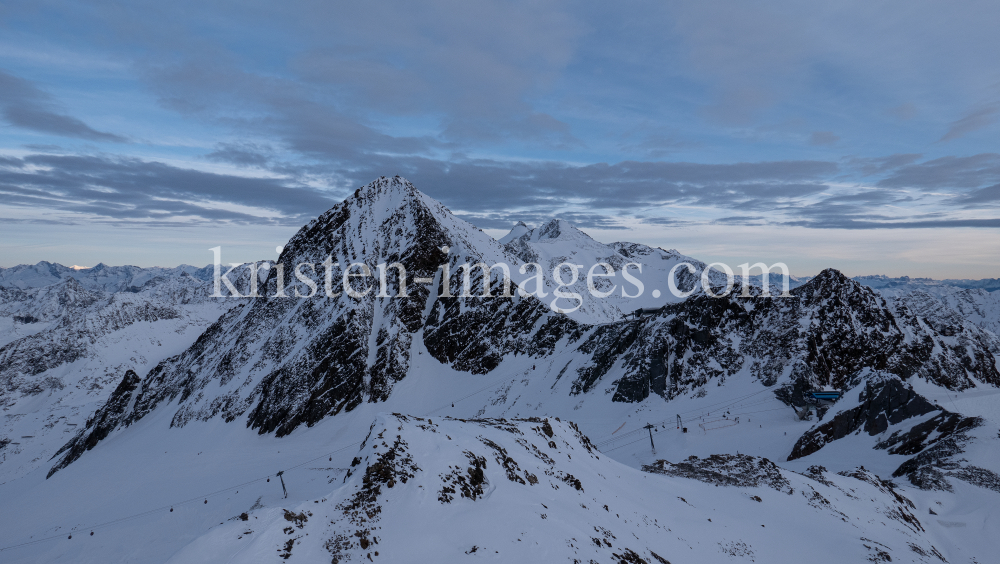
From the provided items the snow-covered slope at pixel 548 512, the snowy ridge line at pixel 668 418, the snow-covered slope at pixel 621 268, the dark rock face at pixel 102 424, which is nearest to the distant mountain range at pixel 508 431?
the snow-covered slope at pixel 548 512

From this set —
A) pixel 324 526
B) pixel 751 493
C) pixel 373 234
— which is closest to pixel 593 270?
pixel 373 234

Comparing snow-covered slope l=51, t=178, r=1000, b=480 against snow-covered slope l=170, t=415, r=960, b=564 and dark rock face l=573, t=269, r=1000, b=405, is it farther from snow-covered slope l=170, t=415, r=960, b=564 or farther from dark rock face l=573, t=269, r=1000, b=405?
snow-covered slope l=170, t=415, r=960, b=564

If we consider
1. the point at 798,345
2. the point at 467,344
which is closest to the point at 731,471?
the point at 798,345

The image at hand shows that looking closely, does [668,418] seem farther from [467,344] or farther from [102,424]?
[102,424]

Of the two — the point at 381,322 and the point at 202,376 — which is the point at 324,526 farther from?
the point at 202,376

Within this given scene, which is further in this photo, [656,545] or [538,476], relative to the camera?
[538,476]

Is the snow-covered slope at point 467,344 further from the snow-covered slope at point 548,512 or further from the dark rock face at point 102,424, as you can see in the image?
the snow-covered slope at point 548,512
